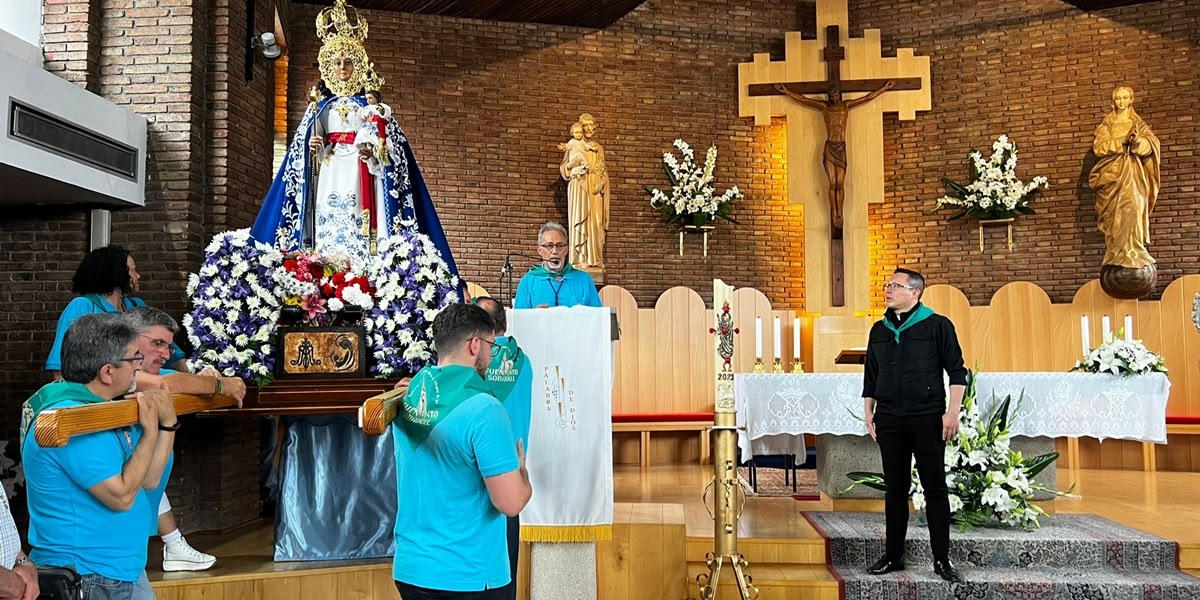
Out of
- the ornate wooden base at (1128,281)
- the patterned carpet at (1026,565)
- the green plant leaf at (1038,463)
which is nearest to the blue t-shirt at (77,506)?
the patterned carpet at (1026,565)

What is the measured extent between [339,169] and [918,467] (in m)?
3.41

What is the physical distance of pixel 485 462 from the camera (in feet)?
8.73

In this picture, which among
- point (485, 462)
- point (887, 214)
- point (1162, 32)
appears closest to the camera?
point (485, 462)

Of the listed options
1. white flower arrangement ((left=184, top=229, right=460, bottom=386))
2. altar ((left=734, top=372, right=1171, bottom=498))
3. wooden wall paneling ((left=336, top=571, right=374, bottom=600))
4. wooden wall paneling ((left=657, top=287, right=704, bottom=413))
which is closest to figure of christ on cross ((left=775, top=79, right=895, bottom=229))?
wooden wall paneling ((left=657, top=287, right=704, bottom=413))

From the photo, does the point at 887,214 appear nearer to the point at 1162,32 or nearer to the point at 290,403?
the point at 1162,32

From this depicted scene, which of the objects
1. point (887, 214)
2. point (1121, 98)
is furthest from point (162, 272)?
point (1121, 98)

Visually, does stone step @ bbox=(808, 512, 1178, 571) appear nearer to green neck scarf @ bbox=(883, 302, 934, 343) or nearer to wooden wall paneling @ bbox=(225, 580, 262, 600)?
green neck scarf @ bbox=(883, 302, 934, 343)

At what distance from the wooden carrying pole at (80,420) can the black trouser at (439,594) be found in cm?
87

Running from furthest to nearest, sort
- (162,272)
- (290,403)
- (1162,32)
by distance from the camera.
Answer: (1162,32) → (162,272) → (290,403)

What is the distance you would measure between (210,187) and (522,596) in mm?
3359

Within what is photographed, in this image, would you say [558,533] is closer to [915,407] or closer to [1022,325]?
[915,407]

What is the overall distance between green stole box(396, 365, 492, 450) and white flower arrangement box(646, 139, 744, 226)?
25.6ft

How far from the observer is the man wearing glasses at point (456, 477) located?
2.67m

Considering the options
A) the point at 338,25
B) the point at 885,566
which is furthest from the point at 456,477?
the point at 338,25
